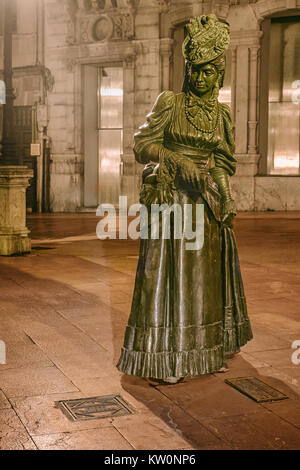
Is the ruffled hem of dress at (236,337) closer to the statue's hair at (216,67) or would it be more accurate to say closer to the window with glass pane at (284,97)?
the statue's hair at (216,67)

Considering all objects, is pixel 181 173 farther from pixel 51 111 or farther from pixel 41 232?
pixel 51 111

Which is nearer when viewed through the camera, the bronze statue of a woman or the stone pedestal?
the bronze statue of a woman

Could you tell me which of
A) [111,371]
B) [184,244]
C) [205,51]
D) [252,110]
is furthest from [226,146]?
[252,110]

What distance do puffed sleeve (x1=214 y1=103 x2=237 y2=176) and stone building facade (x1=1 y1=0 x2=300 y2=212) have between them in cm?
1331

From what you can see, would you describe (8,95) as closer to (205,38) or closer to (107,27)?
(107,27)

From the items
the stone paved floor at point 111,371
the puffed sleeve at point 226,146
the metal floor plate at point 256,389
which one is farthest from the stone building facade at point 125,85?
the metal floor plate at point 256,389

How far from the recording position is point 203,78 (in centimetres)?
470

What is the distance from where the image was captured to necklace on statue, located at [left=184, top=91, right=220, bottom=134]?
473cm

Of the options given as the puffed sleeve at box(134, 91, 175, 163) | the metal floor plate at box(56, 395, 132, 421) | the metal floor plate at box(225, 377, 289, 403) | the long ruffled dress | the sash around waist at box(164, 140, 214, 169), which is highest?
the puffed sleeve at box(134, 91, 175, 163)

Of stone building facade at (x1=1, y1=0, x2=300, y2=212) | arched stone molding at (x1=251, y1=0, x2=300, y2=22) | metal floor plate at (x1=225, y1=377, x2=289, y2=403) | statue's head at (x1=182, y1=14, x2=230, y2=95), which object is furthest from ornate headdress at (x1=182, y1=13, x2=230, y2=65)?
arched stone molding at (x1=251, y1=0, x2=300, y2=22)

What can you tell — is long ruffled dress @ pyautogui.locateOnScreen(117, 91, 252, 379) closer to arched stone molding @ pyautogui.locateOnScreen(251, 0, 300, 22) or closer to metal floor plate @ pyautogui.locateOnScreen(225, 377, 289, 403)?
metal floor plate @ pyautogui.locateOnScreen(225, 377, 289, 403)

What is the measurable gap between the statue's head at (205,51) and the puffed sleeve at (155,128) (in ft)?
0.71
